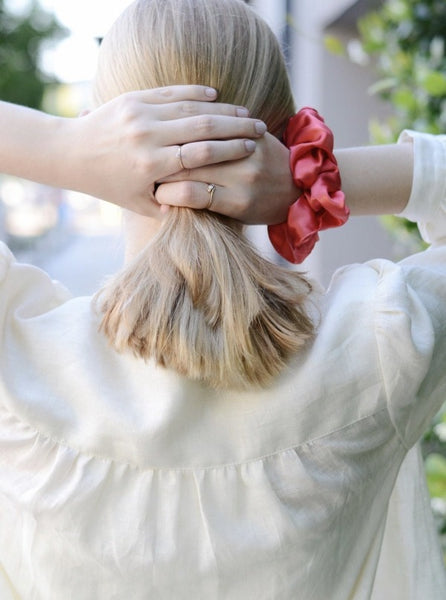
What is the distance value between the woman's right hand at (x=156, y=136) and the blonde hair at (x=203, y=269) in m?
0.03

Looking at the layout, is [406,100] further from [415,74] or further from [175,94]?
[175,94]

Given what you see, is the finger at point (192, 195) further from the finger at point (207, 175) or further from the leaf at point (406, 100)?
the leaf at point (406, 100)

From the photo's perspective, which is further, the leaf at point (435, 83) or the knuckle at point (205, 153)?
the leaf at point (435, 83)

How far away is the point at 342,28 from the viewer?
248cm

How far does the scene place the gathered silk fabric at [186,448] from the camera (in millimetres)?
830

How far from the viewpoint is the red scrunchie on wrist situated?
2.98 ft

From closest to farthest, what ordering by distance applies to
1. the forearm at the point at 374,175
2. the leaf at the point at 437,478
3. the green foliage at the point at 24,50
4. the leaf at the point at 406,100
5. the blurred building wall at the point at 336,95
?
the forearm at the point at 374,175, the leaf at the point at 437,478, the leaf at the point at 406,100, the blurred building wall at the point at 336,95, the green foliage at the point at 24,50

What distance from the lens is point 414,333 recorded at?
2.82 feet

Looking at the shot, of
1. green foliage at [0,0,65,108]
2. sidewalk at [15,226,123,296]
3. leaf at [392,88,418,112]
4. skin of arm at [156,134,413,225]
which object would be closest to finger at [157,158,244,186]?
skin of arm at [156,134,413,225]

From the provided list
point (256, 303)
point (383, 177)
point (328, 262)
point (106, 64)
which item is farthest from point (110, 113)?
point (328, 262)

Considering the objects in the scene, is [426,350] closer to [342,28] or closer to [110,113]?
[110,113]

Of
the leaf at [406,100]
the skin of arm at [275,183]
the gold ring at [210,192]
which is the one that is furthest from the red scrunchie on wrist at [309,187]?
the leaf at [406,100]

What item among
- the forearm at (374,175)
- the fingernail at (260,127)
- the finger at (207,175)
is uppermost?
the fingernail at (260,127)

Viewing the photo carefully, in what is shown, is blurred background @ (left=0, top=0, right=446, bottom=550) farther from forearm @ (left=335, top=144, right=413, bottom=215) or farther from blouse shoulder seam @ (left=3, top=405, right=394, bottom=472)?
blouse shoulder seam @ (left=3, top=405, right=394, bottom=472)
